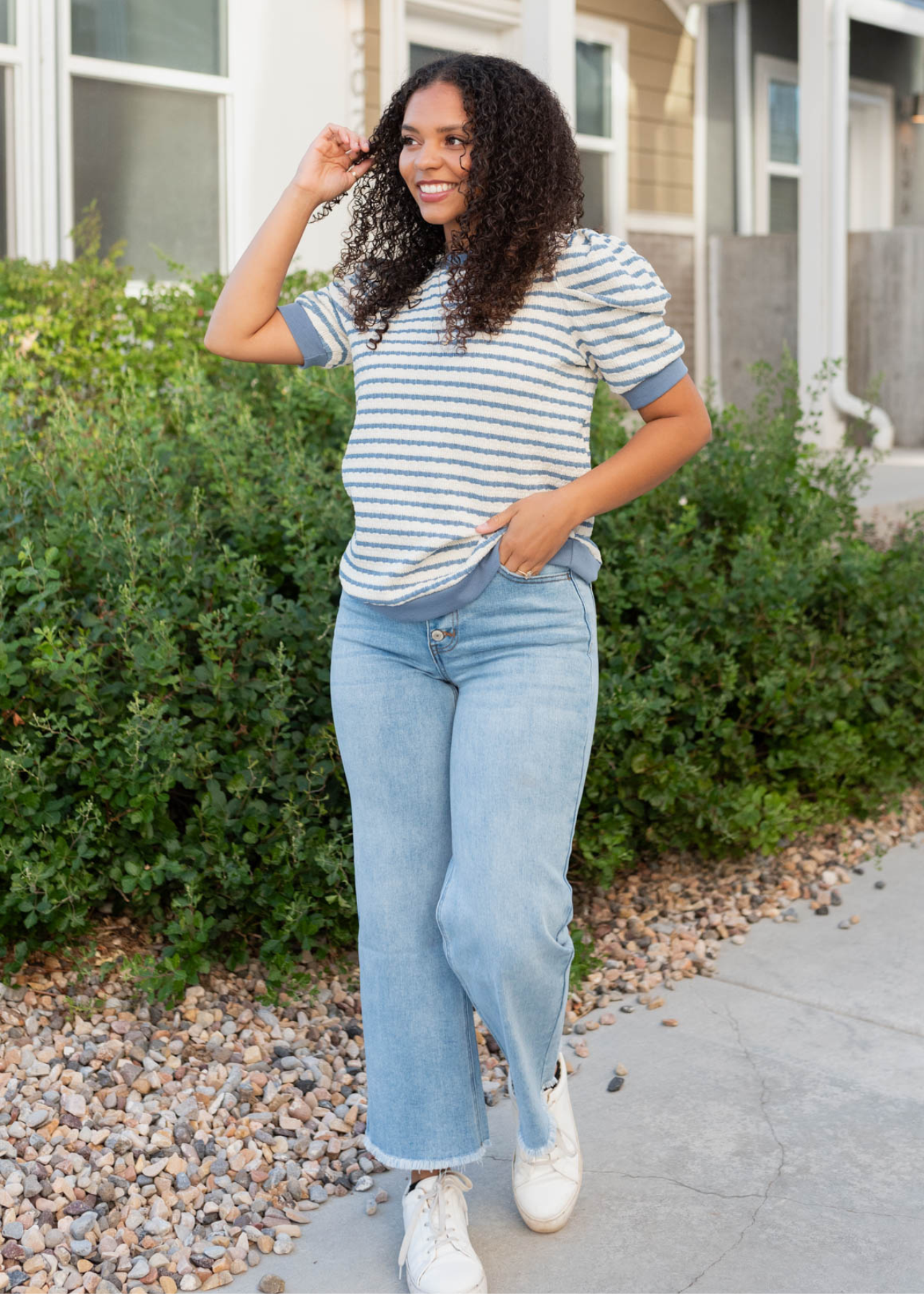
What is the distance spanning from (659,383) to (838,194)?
8.21 m

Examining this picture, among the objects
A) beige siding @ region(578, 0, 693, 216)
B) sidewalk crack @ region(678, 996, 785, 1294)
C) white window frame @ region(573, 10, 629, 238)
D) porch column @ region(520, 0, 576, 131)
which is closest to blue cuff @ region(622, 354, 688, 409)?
sidewalk crack @ region(678, 996, 785, 1294)

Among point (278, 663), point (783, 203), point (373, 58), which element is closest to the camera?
point (278, 663)

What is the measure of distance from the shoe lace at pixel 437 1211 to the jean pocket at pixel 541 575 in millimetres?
970

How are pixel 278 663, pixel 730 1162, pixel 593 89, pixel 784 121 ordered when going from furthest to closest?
pixel 784 121 → pixel 593 89 → pixel 278 663 → pixel 730 1162

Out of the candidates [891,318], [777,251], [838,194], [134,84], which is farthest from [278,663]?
[891,318]

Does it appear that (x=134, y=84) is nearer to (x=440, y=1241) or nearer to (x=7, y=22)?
(x=7, y=22)

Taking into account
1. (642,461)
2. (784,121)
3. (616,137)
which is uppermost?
(784,121)

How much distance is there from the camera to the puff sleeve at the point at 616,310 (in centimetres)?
204

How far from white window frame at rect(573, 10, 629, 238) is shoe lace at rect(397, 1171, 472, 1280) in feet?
27.7

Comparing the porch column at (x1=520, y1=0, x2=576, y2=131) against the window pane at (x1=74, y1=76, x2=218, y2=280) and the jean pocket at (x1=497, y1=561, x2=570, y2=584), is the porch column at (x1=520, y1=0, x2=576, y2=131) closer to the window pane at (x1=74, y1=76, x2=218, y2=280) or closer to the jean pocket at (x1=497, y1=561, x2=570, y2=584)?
the window pane at (x1=74, y1=76, x2=218, y2=280)

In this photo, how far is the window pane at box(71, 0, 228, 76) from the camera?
6.89 meters

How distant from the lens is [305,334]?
2.31m

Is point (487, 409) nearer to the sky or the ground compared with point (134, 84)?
nearer to the ground

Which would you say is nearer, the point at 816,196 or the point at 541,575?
the point at 541,575
